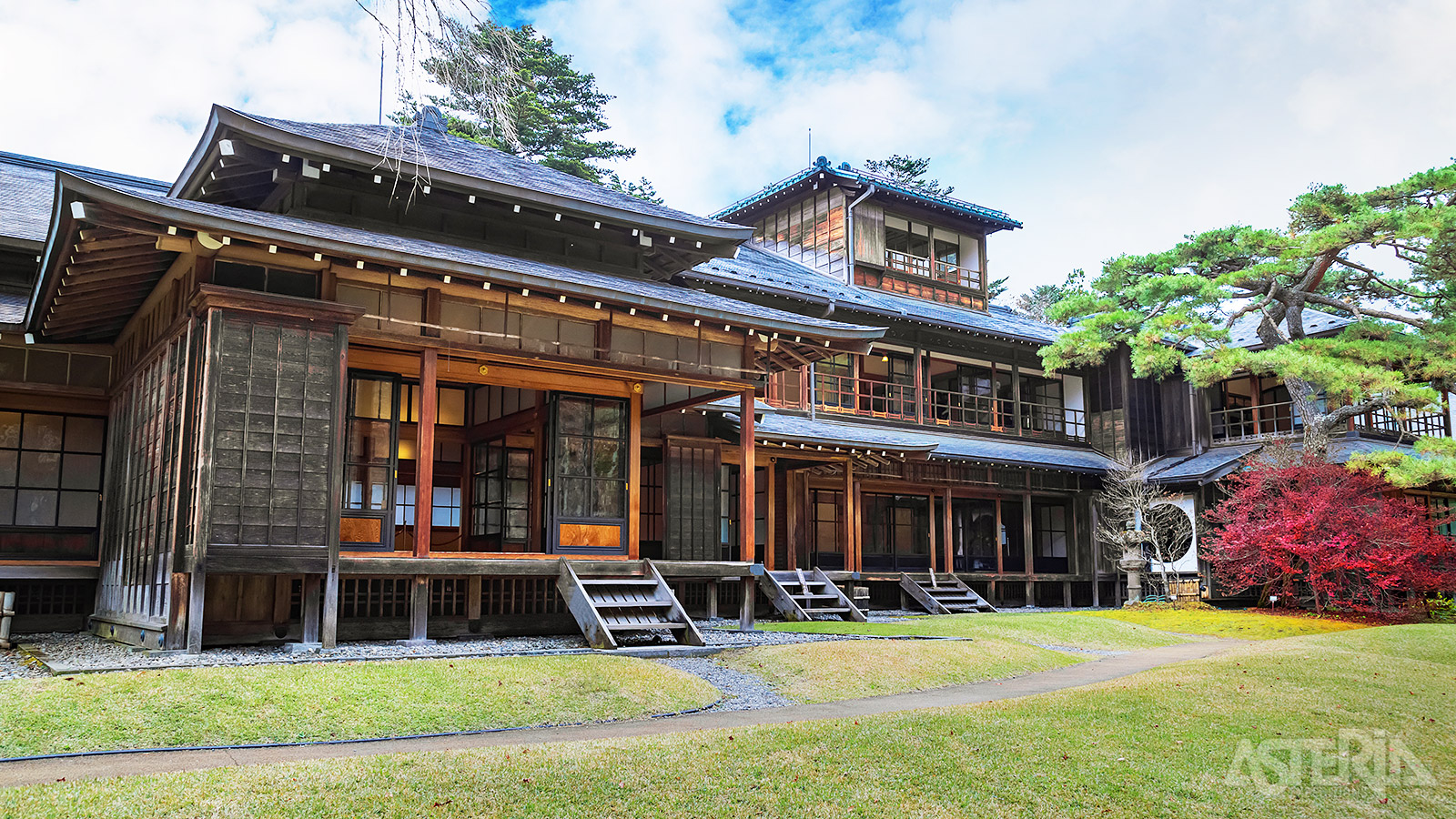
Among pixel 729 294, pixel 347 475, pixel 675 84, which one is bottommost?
pixel 347 475

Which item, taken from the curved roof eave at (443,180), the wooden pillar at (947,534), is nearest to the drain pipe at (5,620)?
the curved roof eave at (443,180)

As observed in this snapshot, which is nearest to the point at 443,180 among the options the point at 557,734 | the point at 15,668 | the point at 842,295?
the point at 15,668

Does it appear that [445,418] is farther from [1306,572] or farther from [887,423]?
[1306,572]

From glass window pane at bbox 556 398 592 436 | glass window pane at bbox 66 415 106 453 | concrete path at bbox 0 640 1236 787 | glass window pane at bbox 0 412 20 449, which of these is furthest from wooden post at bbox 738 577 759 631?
glass window pane at bbox 0 412 20 449

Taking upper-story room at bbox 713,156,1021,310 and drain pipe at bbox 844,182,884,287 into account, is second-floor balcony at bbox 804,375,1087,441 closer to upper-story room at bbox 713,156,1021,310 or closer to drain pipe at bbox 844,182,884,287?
drain pipe at bbox 844,182,884,287

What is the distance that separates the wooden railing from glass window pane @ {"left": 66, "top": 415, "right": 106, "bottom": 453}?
64.5ft

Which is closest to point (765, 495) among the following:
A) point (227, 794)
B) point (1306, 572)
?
point (1306, 572)

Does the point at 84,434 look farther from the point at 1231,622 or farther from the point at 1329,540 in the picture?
the point at 1329,540

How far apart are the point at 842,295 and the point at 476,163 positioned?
35.8 feet

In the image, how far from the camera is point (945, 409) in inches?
1117

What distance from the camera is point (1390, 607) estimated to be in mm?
22578

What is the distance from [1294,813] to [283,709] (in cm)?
699

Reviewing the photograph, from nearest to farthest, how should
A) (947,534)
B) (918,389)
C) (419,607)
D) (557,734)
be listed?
1. (557,734)
2. (419,607)
3. (947,534)
4. (918,389)

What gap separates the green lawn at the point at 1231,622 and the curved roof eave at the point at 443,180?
11.8 meters
